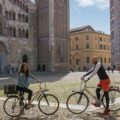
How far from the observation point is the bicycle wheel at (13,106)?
10.8 m

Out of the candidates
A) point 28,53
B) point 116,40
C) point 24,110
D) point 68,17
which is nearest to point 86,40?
point 116,40

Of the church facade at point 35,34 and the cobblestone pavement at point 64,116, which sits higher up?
the church facade at point 35,34

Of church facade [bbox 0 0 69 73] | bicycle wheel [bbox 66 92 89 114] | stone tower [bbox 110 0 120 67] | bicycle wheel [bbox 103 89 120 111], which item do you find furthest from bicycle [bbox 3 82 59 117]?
stone tower [bbox 110 0 120 67]

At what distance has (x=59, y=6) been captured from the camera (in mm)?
61250

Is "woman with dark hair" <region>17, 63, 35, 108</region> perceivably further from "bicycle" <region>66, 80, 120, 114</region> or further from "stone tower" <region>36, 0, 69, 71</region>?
"stone tower" <region>36, 0, 69, 71</region>

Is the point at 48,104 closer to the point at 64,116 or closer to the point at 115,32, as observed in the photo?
the point at 64,116

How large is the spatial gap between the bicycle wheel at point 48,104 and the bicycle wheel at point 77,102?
436 millimetres

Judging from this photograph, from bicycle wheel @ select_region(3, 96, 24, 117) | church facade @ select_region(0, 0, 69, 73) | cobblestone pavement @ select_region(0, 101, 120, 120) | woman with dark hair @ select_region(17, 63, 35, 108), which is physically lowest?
cobblestone pavement @ select_region(0, 101, 120, 120)

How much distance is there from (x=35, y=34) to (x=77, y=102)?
50.0m

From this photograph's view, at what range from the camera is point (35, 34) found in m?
60.6

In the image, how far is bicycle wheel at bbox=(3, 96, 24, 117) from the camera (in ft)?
35.6

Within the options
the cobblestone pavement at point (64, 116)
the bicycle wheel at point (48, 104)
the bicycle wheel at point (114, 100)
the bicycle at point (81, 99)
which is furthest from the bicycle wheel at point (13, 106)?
the bicycle wheel at point (114, 100)

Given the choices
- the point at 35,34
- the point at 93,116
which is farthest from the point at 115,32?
the point at 93,116

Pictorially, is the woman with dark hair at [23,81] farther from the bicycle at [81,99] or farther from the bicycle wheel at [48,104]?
the bicycle at [81,99]
